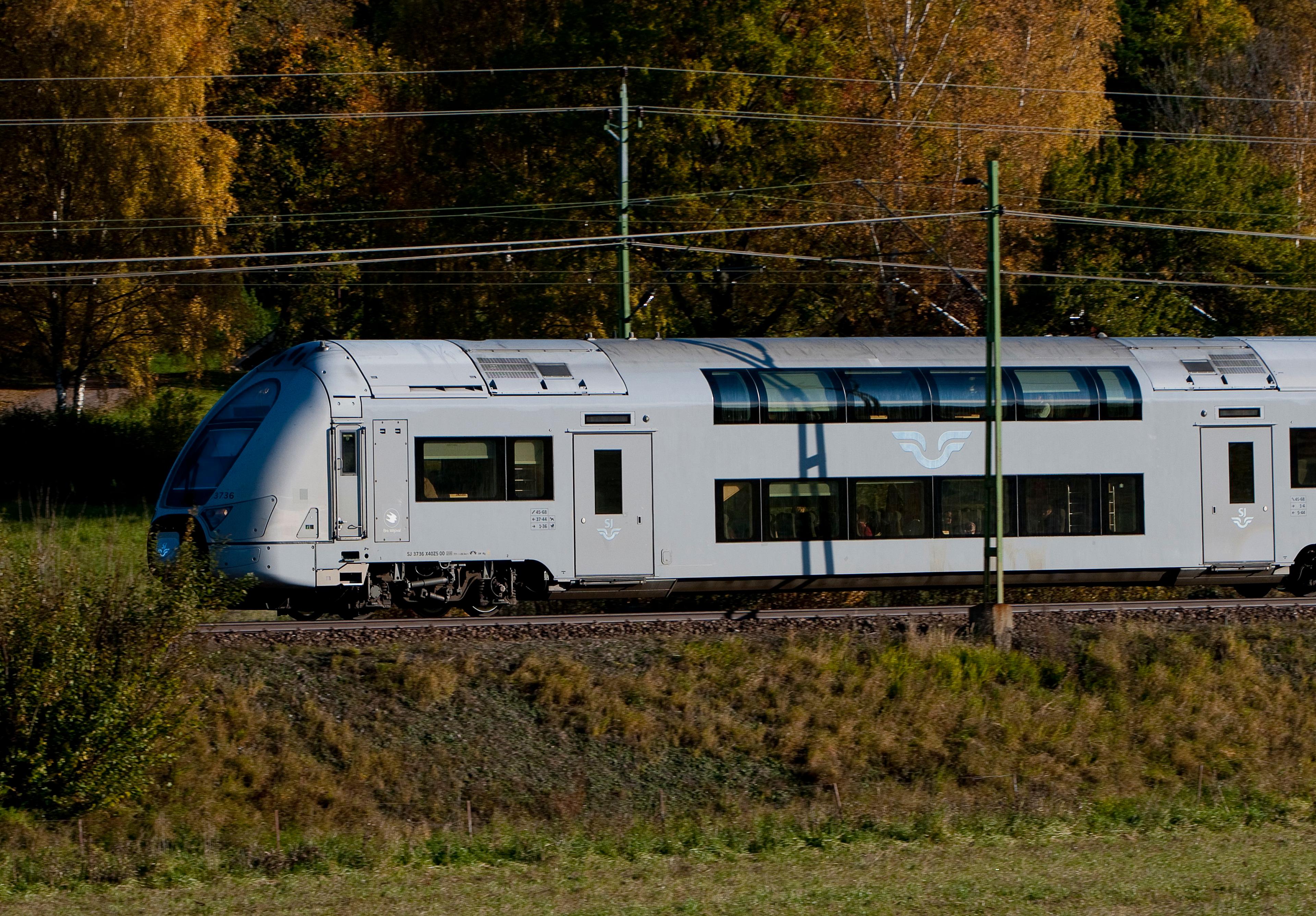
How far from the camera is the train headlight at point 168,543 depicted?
18.7 meters

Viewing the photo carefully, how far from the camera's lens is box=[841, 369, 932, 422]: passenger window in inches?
802

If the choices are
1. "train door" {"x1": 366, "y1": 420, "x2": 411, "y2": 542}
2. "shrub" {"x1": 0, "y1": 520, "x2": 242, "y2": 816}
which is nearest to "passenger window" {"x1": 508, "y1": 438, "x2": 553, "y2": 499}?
"train door" {"x1": 366, "y1": 420, "x2": 411, "y2": 542}

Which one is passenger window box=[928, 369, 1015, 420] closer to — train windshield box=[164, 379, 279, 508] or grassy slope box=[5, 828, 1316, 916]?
grassy slope box=[5, 828, 1316, 916]

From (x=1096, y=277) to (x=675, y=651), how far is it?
14.8 metres

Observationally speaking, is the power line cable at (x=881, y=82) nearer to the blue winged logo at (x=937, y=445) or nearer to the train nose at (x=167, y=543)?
the blue winged logo at (x=937, y=445)

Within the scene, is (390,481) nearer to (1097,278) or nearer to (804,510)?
(804,510)

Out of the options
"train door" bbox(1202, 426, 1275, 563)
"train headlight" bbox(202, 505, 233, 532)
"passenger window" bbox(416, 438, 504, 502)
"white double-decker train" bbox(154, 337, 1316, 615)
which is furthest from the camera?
"train door" bbox(1202, 426, 1275, 563)

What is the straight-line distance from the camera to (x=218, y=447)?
18.9 meters

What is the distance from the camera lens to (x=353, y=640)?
59.0 ft

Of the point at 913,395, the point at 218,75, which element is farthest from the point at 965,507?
the point at 218,75

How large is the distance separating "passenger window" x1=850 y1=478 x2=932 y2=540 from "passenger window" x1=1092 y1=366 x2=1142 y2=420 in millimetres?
2642

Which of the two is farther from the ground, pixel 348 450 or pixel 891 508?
pixel 348 450

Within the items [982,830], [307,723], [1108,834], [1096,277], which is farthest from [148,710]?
[1096,277]

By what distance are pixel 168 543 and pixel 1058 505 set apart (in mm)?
11338
